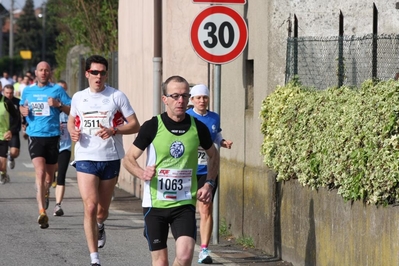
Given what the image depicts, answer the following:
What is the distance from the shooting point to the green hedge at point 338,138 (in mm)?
8414

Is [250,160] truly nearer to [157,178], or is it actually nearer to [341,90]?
[341,90]

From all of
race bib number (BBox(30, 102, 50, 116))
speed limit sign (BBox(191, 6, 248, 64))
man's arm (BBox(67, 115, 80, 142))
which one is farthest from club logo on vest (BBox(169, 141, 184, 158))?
race bib number (BBox(30, 102, 50, 116))

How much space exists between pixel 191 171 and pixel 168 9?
844cm

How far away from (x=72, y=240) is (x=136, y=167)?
4520 millimetres

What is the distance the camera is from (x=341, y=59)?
11.2 m

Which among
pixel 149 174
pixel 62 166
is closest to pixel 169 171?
pixel 149 174

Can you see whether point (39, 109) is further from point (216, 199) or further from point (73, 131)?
point (73, 131)

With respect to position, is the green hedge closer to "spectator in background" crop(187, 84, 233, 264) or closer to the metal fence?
the metal fence

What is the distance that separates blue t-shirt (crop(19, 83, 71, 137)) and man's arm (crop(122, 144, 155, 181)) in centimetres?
612

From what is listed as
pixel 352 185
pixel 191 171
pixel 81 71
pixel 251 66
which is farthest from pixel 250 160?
pixel 81 71

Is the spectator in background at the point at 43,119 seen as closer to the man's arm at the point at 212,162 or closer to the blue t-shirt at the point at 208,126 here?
the blue t-shirt at the point at 208,126

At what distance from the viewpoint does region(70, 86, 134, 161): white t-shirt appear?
409 inches

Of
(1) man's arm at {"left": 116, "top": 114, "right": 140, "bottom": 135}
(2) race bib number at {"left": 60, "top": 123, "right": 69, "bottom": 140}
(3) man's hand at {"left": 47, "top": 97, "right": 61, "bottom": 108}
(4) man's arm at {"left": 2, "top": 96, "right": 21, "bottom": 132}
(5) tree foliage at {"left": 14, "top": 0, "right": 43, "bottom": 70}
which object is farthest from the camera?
(5) tree foliage at {"left": 14, "top": 0, "right": 43, "bottom": 70}

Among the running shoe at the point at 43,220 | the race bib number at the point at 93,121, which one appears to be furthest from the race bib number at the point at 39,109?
the race bib number at the point at 93,121
